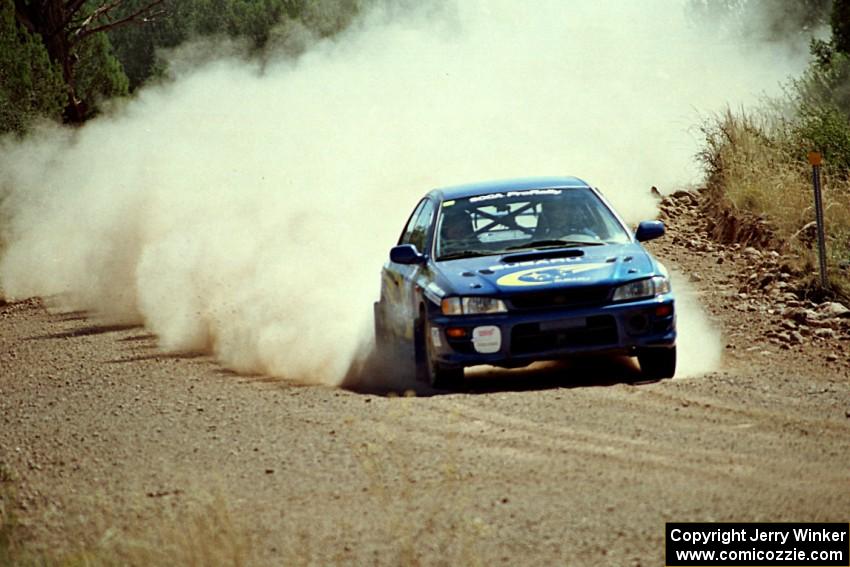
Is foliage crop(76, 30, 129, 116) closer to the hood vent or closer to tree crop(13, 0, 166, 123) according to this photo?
tree crop(13, 0, 166, 123)

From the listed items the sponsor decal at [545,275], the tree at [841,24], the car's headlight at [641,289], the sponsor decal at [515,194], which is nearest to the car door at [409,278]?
the sponsor decal at [515,194]

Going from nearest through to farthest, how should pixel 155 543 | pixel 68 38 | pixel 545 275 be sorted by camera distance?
pixel 155 543 < pixel 545 275 < pixel 68 38

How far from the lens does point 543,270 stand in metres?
10.4

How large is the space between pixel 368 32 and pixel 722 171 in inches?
473

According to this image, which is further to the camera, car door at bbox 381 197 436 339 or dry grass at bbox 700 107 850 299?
dry grass at bbox 700 107 850 299

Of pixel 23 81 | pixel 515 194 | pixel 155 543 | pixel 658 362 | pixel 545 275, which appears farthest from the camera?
pixel 23 81

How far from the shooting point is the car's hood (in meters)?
10.2

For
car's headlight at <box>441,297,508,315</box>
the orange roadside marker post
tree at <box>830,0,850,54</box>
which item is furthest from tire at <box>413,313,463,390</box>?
tree at <box>830,0,850,54</box>

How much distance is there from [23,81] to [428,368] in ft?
55.9

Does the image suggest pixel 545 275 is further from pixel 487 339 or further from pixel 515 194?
pixel 515 194

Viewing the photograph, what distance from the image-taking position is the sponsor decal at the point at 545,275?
33.6ft

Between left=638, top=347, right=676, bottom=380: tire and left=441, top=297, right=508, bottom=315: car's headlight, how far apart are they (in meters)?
0.95

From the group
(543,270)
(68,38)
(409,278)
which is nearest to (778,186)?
(409,278)

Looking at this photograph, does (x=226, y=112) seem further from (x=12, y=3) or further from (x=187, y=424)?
(x=187, y=424)
